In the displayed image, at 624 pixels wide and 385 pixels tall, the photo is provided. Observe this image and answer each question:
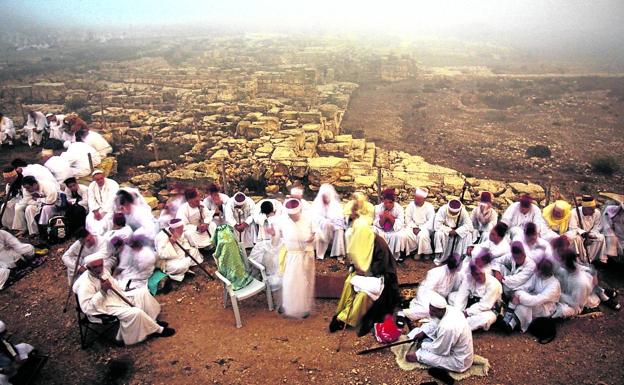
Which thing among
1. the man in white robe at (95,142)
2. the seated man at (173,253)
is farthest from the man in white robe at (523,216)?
the man in white robe at (95,142)

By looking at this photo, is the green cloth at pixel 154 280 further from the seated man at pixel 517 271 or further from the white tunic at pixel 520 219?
the white tunic at pixel 520 219

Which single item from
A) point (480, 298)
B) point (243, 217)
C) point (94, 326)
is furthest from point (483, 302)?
point (94, 326)

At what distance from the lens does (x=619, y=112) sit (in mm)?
21328

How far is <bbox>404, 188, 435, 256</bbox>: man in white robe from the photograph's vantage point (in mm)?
7027

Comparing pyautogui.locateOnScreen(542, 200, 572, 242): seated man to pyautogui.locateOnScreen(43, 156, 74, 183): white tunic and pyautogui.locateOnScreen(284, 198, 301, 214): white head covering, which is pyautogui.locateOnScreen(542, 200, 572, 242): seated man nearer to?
pyautogui.locateOnScreen(284, 198, 301, 214): white head covering

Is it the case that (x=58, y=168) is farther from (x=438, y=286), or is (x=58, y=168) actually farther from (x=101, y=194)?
(x=438, y=286)

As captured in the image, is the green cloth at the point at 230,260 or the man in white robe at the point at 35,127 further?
the man in white robe at the point at 35,127

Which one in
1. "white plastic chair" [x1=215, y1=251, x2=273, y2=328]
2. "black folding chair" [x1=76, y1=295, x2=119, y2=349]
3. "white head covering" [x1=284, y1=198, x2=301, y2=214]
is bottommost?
"black folding chair" [x1=76, y1=295, x2=119, y2=349]

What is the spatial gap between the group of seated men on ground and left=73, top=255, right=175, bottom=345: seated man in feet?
0.05

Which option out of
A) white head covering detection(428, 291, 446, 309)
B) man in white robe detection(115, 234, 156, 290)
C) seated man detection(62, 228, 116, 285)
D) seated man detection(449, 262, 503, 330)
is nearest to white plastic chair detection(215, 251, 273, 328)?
man in white robe detection(115, 234, 156, 290)

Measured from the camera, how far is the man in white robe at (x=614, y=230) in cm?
653

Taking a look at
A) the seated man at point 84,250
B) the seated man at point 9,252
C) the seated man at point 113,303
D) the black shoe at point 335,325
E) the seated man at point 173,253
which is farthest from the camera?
the seated man at point 9,252

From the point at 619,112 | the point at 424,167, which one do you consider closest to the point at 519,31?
the point at 619,112

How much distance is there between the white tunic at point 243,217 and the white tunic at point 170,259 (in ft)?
3.12
